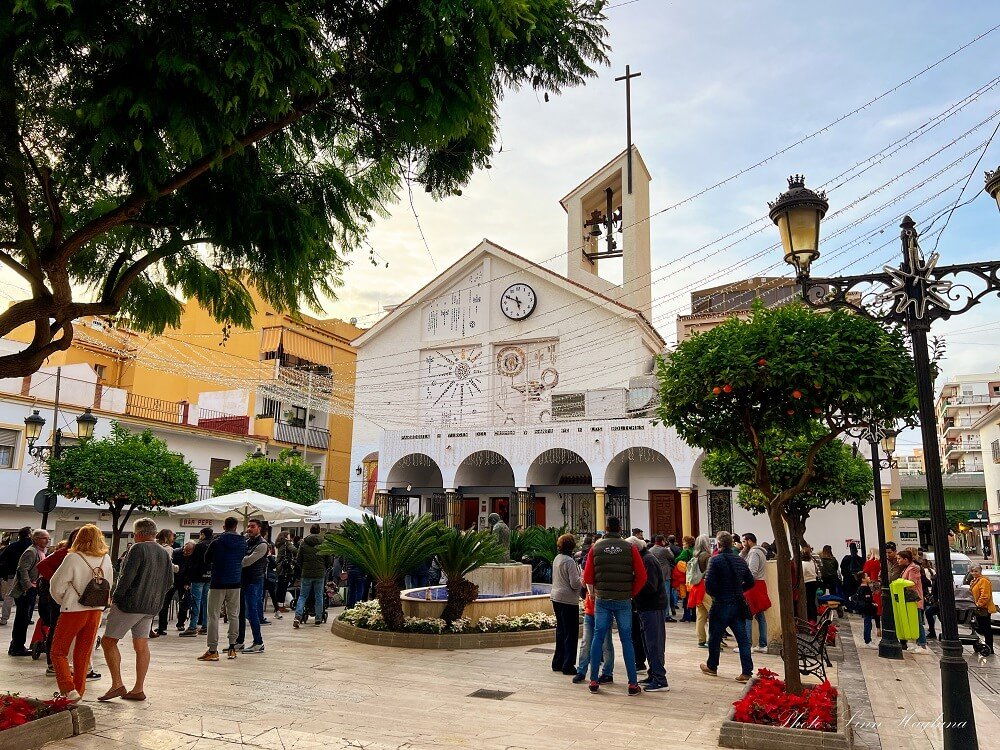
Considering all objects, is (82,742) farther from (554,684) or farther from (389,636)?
(389,636)

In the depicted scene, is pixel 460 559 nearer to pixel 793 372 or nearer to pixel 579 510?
pixel 793 372

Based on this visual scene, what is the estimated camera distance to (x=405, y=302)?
1304 inches

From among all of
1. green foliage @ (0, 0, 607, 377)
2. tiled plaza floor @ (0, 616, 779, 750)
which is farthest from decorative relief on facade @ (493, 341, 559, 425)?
green foliage @ (0, 0, 607, 377)

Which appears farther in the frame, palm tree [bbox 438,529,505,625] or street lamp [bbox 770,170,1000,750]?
palm tree [bbox 438,529,505,625]

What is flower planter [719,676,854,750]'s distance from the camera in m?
5.25

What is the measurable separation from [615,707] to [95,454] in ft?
48.0

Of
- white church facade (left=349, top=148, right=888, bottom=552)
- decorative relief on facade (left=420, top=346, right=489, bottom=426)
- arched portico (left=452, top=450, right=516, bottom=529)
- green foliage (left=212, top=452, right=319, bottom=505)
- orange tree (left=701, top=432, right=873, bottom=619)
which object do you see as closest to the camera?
orange tree (left=701, top=432, right=873, bottom=619)

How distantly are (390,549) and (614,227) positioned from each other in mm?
24159

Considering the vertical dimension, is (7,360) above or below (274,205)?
below

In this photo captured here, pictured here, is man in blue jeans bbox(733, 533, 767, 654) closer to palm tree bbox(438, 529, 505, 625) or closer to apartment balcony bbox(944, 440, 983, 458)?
palm tree bbox(438, 529, 505, 625)

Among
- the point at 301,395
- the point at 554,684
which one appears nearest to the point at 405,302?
the point at 301,395

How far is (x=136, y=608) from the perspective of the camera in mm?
6750

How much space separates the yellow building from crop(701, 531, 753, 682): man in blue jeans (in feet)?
74.9

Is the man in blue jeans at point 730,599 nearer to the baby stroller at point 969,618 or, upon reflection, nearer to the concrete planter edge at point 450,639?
the concrete planter edge at point 450,639
